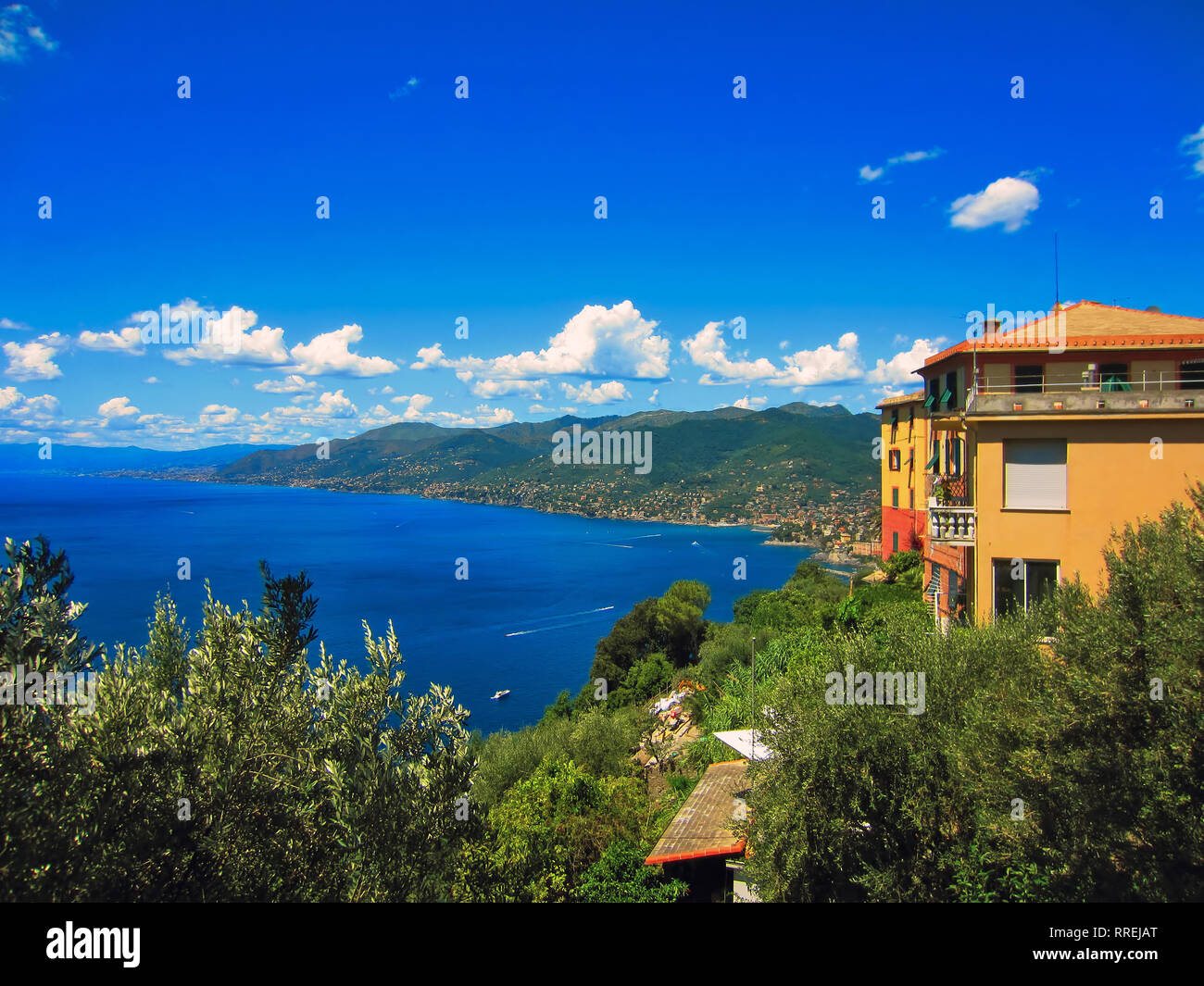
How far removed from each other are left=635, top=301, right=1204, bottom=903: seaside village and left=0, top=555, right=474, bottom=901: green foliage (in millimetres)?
5701

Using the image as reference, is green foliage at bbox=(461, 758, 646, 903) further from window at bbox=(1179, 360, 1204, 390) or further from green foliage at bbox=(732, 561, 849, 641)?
green foliage at bbox=(732, 561, 849, 641)

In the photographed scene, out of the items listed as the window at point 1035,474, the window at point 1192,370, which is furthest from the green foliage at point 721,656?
the window at point 1035,474

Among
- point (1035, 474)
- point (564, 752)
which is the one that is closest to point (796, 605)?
point (564, 752)

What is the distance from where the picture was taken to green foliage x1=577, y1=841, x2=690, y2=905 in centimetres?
1192

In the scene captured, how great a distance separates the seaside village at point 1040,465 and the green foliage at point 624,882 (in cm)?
53

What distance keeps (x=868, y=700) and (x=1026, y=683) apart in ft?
6.83

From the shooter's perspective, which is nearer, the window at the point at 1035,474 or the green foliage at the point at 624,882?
the window at the point at 1035,474

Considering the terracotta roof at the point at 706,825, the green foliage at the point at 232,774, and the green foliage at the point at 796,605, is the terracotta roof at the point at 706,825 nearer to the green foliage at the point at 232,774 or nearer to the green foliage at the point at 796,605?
the green foliage at the point at 232,774

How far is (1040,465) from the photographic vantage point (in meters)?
11.4

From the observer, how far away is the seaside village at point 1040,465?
10.8m

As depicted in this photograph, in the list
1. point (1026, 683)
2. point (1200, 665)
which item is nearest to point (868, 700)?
point (1026, 683)

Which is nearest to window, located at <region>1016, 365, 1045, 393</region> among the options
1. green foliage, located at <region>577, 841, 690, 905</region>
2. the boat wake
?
green foliage, located at <region>577, 841, 690, 905</region>

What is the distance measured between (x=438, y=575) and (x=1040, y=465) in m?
113
